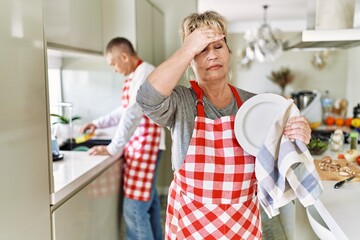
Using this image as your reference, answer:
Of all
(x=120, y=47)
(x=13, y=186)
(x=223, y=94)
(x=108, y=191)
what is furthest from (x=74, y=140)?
(x=223, y=94)

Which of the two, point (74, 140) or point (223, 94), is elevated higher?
point (223, 94)

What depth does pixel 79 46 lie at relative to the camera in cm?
192

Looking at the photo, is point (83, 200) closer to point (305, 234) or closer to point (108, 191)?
point (108, 191)

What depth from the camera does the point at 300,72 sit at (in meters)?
5.86

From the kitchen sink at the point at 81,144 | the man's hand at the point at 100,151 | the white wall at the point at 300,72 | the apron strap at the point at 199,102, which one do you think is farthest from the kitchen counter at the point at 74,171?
the white wall at the point at 300,72

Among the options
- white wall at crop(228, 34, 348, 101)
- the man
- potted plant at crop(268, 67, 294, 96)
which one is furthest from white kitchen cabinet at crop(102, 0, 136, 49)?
potted plant at crop(268, 67, 294, 96)

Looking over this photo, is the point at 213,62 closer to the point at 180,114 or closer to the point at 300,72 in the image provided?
the point at 180,114

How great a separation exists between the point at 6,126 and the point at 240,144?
633 mm

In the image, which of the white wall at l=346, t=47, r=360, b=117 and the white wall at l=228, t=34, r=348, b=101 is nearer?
the white wall at l=346, t=47, r=360, b=117

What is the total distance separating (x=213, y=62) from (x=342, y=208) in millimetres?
566

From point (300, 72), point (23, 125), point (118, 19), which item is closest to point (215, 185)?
point (23, 125)

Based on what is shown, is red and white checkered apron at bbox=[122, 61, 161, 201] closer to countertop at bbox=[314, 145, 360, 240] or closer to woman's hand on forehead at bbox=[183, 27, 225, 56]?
countertop at bbox=[314, 145, 360, 240]

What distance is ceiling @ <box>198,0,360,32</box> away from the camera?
4.13 metres

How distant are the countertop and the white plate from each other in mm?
272
